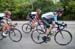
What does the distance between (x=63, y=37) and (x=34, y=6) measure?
19006 mm

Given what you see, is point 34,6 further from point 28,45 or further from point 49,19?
point 28,45

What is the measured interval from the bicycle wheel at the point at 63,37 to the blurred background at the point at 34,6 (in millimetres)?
15536

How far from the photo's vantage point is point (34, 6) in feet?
103

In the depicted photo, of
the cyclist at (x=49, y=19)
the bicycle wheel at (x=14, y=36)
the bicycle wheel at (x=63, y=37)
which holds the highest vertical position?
the cyclist at (x=49, y=19)

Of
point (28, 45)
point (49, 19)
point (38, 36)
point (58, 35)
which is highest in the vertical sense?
point (49, 19)

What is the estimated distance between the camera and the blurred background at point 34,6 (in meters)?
29.2

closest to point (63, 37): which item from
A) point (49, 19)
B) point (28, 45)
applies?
point (49, 19)

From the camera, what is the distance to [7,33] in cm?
1397

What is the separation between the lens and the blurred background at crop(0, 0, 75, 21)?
29.2 m

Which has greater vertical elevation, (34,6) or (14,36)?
(14,36)

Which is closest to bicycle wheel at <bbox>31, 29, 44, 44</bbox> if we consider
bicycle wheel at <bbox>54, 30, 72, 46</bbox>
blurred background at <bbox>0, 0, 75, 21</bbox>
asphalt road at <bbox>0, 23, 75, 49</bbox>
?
asphalt road at <bbox>0, 23, 75, 49</bbox>

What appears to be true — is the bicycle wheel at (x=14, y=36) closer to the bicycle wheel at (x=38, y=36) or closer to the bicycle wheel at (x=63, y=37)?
the bicycle wheel at (x=38, y=36)

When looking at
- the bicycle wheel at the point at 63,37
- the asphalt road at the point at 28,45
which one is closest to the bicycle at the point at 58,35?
the bicycle wheel at the point at 63,37

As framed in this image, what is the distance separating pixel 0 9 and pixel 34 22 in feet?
49.9
